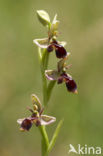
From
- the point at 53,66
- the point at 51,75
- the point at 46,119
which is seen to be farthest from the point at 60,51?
the point at 53,66

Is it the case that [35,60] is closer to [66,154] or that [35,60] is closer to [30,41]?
[30,41]

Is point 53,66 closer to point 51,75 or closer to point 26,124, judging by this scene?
point 51,75

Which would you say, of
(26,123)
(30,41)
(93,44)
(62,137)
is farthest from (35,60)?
(26,123)

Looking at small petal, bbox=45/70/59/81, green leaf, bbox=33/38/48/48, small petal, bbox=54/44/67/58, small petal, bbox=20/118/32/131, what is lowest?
small petal, bbox=20/118/32/131

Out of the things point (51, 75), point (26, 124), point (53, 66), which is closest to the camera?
point (26, 124)

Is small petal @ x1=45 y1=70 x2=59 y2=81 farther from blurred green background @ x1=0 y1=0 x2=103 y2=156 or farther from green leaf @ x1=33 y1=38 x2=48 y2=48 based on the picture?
blurred green background @ x1=0 y1=0 x2=103 y2=156

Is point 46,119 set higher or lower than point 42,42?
lower

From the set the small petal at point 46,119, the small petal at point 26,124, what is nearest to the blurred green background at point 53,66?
the small petal at point 46,119

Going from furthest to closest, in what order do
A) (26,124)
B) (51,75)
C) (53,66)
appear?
(53,66)
(51,75)
(26,124)

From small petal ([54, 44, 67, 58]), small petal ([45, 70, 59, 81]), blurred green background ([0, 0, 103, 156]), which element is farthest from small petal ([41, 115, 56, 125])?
blurred green background ([0, 0, 103, 156])
